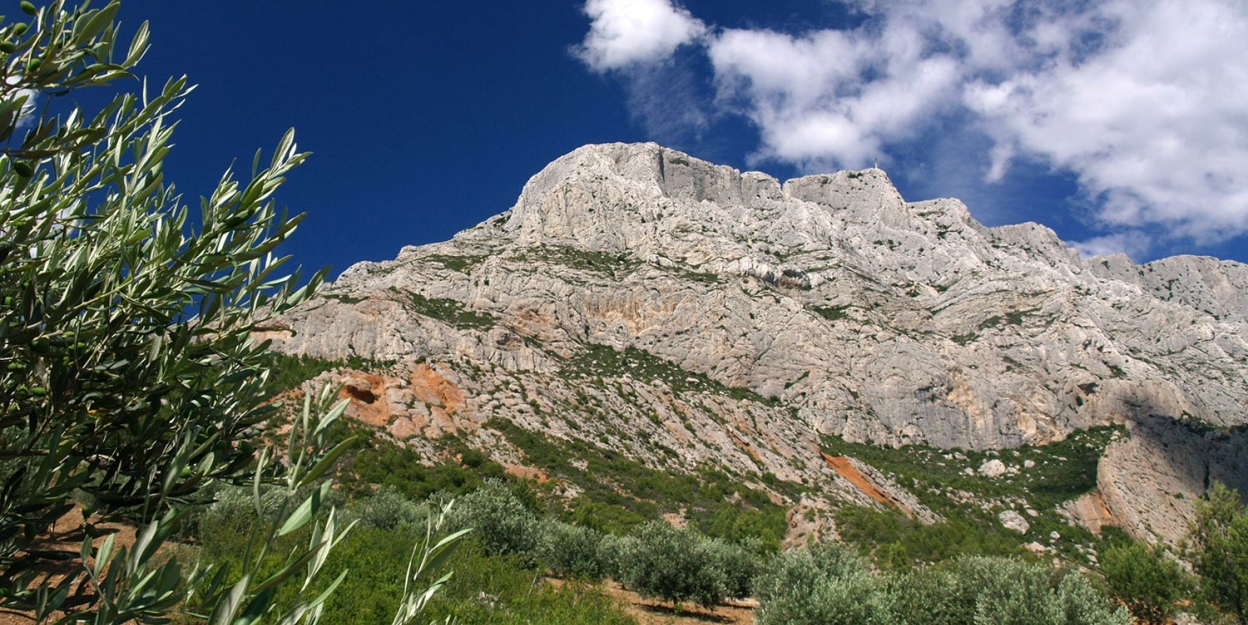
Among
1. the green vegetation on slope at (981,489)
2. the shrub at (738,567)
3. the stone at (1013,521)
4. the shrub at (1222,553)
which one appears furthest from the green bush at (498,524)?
the stone at (1013,521)

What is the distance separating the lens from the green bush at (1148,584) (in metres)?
15.8

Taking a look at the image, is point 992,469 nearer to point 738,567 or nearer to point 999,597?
point 738,567

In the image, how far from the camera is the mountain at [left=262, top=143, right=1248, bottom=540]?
4038cm

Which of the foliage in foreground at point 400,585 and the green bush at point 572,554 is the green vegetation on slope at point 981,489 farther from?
the foliage in foreground at point 400,585

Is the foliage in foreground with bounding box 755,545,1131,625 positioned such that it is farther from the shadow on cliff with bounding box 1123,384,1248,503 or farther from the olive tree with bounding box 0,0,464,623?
the shadow on cliff with bounding box 1123,384,1248,503

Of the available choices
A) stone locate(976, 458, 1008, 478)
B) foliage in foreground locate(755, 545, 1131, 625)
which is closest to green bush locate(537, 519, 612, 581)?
foliage in foreground locate(755, 545, 1131, 625)

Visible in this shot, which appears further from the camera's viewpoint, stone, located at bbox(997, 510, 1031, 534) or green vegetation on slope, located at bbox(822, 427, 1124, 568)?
stone, located at bbox(997, 510, 1031, 534)

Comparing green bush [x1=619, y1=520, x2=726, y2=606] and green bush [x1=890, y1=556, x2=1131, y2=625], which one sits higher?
green bush [x1=890, y1=556, x2=1131, y2=625]

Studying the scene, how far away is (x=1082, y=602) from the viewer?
9.56 meters

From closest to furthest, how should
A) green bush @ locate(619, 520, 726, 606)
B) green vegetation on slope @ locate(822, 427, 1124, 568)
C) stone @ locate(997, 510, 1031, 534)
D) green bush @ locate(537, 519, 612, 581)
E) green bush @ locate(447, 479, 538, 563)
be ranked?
1. green bush @ locate(619, 520, 726, 606)
2. green bush @ locate(447, 479, 538, 563)
3. green bush @ locate(537, 519, 612, 581)
4. green vegetation on slope @ locate(822, 427, 1124, 568)
5. stone @ locate(997, 510, 1031, 534)

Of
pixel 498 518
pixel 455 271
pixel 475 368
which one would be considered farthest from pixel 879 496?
pixel 455 271

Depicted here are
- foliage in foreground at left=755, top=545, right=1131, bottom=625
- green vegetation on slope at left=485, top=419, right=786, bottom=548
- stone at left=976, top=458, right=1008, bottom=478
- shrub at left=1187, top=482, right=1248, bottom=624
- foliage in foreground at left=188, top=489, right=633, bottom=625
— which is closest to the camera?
foliage in foreground at left=188, top=489, right=633, bottom=625

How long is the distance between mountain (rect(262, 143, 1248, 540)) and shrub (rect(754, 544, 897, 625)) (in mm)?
19386

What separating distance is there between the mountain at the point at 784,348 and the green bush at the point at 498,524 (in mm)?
15722
